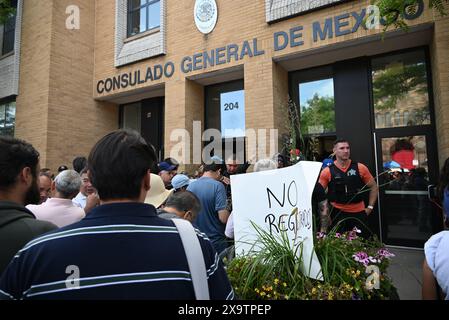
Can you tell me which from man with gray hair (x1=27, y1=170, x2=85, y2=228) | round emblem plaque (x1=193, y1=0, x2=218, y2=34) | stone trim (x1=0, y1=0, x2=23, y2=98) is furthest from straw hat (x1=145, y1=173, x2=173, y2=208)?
stone trim (x1=0, y1=0, x2=23, y2=98)

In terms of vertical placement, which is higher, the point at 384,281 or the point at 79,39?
the point at 79,39

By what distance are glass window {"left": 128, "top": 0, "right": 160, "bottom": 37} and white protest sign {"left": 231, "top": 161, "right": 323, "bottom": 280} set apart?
7720 millimetres

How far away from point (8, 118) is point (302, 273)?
10851 mm

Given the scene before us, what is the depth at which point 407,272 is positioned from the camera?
14.2ft

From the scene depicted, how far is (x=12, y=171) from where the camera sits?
5.24ft

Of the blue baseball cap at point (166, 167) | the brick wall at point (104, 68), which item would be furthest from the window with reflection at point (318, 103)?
the blue baseball cap at point (166, 167)

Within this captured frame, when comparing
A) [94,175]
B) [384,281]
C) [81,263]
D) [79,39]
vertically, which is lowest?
[384,281]

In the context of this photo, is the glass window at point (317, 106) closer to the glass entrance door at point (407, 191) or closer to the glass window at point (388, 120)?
the glass window at point (388, 120)

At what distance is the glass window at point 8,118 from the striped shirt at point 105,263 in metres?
10.2

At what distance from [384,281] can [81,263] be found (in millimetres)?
1829

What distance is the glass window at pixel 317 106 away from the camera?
6660mm

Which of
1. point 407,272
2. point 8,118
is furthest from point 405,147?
point 8,118
